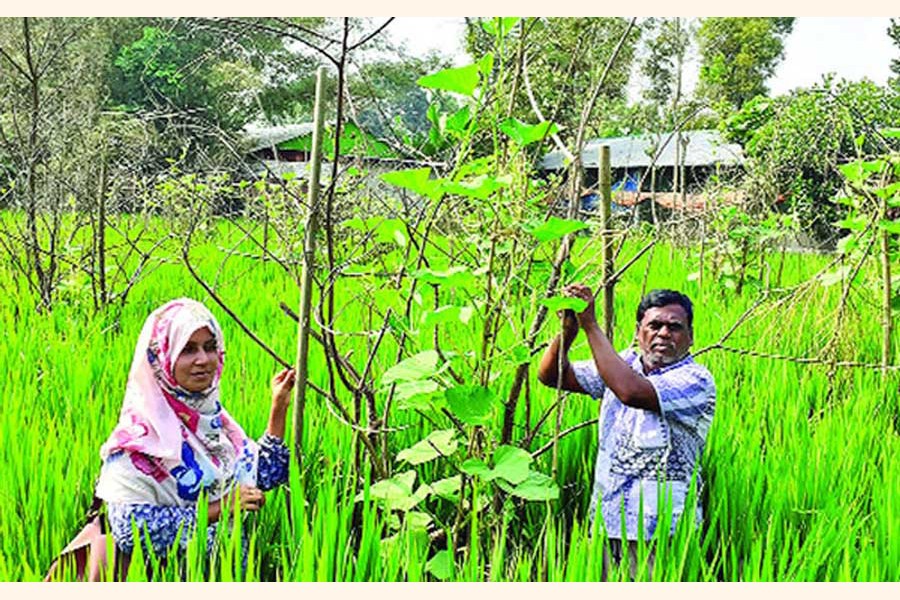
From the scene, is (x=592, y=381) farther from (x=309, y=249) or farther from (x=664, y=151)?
(x=664, y=151)

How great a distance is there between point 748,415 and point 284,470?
1.73 metres

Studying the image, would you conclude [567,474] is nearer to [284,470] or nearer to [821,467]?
[821,467]

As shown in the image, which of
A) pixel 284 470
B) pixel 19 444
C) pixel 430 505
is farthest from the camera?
pixel 19 444

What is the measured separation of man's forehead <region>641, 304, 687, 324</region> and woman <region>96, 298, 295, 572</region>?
2.84 feet

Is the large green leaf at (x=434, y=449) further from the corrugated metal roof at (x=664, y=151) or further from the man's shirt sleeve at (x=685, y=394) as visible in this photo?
the corrugated metal roof at (x=664, y=151)

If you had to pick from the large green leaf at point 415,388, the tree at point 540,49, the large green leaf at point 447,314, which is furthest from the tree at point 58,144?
the large green leaf at point 447,314

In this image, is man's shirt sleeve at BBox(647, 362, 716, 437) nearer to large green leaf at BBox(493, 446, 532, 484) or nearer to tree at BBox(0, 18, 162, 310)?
large green leaf at BBox(493, 446, 532, 484)

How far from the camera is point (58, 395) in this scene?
322 cm

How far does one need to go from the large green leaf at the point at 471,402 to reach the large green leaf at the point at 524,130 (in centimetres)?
48

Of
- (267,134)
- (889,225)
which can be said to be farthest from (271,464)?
(889,225)

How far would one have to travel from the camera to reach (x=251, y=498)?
1886 mm

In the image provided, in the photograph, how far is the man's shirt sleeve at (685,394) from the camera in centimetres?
204

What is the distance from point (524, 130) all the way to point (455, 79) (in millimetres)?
159
